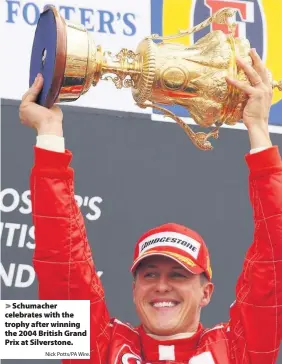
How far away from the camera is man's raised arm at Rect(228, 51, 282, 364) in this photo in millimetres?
2008

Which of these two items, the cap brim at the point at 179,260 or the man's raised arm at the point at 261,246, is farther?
the cap brim at the point at 179,260

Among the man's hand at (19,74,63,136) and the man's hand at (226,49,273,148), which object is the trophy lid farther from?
the man's hand at (226,49,273,148)

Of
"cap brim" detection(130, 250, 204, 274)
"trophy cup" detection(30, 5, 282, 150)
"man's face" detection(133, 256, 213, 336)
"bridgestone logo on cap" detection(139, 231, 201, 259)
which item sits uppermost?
"trophy cup" detection(30, 5, 282, 150)

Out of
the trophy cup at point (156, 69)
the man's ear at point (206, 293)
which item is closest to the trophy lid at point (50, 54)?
the trophy cup at point (156, 69)

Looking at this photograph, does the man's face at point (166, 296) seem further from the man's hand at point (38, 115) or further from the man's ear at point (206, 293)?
the man's hand at point (38, 115)

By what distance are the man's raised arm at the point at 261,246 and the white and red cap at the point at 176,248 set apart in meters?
0.12

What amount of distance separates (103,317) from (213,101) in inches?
22.7

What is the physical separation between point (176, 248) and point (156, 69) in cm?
44

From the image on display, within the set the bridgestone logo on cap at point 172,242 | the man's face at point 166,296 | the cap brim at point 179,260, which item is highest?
the bridgestone logo on cap at point 172,242

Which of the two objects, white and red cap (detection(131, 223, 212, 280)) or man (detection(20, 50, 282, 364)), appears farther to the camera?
white and red cap (detection(131, 223, 212, 280))

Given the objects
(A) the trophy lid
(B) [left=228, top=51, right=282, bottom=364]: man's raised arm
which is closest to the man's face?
(B) [left=228, top=51, right=282, bottom=364]: man's raised arm

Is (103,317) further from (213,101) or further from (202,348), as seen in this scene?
(213,101)

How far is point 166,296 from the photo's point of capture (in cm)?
213

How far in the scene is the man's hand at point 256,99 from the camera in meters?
2.05
